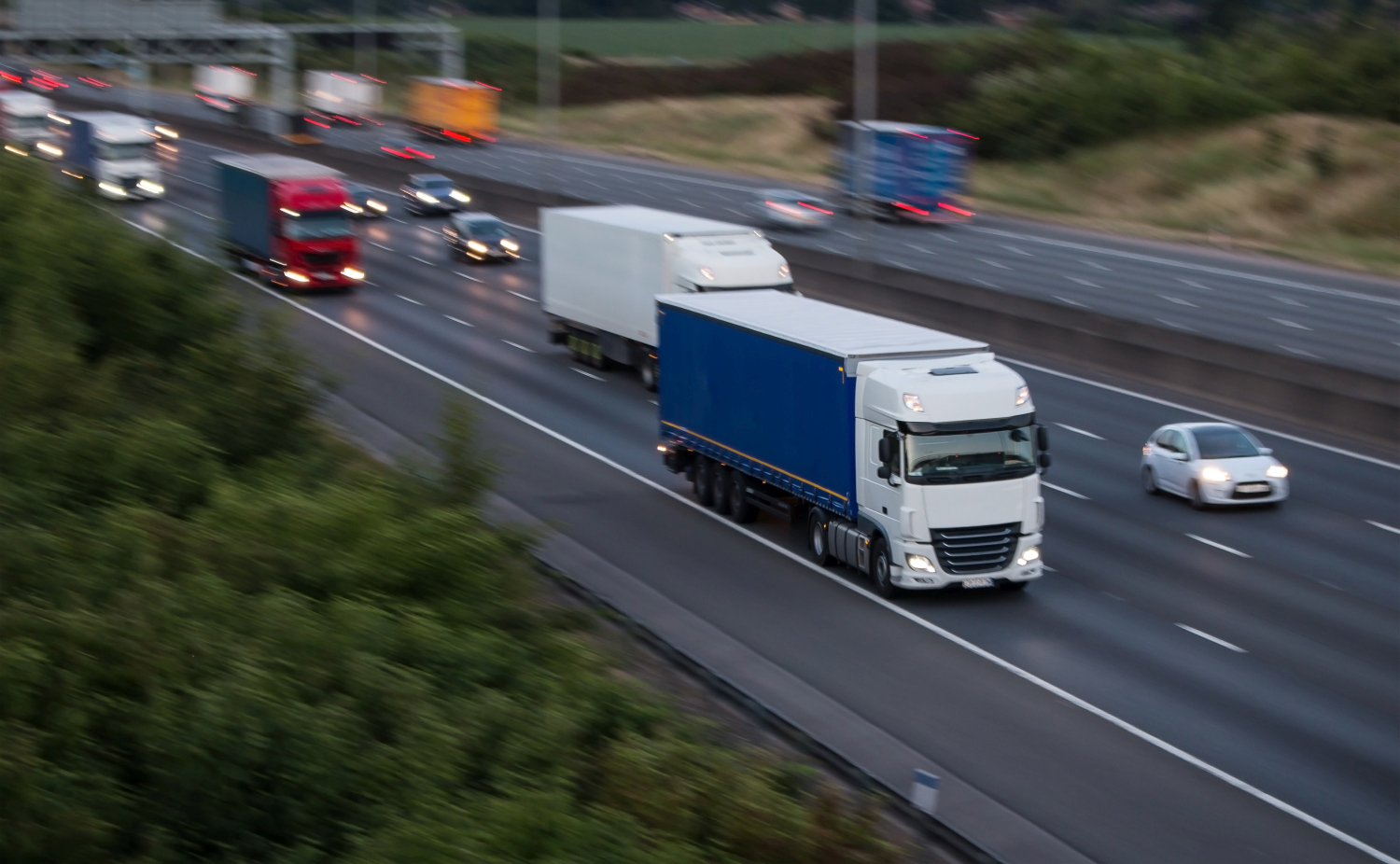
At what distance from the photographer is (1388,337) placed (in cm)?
3722

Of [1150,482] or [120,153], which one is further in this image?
[120,153]

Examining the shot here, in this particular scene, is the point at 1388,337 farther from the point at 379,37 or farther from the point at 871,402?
the point at 379,37

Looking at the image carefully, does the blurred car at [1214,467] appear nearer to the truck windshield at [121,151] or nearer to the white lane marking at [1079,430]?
the white lane marking at [1079,430]

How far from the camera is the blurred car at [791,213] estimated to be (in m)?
56.9

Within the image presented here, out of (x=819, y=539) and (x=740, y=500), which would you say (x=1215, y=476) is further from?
(x=740, y=500)

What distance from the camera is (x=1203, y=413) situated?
29422 millimetres

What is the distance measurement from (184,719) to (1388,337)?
3364 cm

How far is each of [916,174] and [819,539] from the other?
4234cm

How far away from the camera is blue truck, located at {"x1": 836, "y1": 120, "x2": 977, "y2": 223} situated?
5975 cm

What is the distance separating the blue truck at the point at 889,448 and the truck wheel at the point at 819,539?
0.8 inches

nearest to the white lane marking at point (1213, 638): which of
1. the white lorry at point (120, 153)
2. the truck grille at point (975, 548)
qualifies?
the truck grille at point (975, 548)

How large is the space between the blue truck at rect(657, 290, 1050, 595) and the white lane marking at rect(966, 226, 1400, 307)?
27.6 meters

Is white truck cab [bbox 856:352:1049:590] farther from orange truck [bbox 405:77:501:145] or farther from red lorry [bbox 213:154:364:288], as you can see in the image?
orange truck [bbox 405:77:501:145]

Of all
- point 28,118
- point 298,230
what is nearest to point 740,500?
point 298,230
